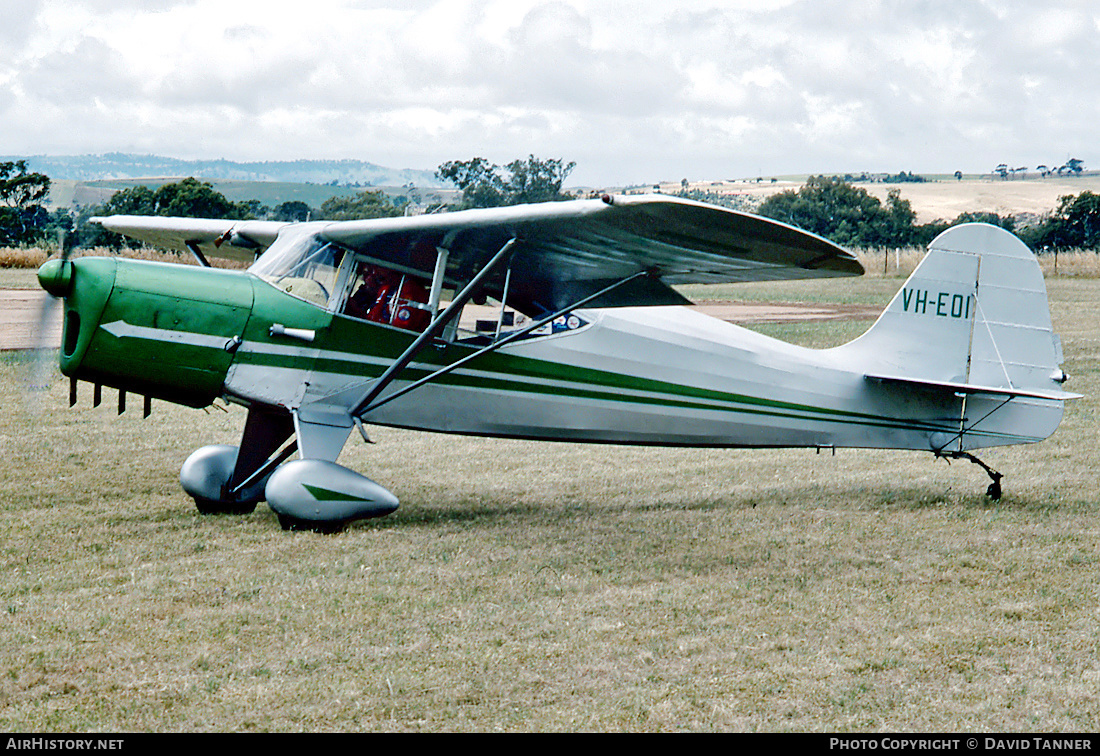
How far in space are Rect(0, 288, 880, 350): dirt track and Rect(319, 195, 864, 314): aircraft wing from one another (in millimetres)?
11458

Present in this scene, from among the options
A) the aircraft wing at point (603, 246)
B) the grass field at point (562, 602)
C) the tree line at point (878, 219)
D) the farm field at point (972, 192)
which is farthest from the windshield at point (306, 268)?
the farm field at point (972, 192)

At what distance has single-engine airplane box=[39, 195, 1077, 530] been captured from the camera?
21.3ft

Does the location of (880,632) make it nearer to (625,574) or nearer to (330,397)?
(625,574)

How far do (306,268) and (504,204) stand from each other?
1550 inches

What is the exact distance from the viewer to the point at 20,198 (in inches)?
1805

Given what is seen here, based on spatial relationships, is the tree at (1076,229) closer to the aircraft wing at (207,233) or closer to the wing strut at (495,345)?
the aircraft wing at (207,233)

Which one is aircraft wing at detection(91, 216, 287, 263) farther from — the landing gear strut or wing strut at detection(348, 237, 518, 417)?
the landing gear strut

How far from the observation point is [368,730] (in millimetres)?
3828

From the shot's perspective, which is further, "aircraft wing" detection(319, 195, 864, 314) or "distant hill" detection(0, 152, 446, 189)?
"distant hill" detection(0, 152, 446, 189)

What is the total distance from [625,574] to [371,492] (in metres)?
1.84

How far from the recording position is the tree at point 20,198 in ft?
138

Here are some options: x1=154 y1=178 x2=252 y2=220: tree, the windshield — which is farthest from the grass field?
x1=154 y1=178 x2=252 y2=220: tree

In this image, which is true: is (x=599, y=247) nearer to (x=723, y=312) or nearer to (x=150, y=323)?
(x=150, y=323)

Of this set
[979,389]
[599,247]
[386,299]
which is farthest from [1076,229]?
[386,299]
